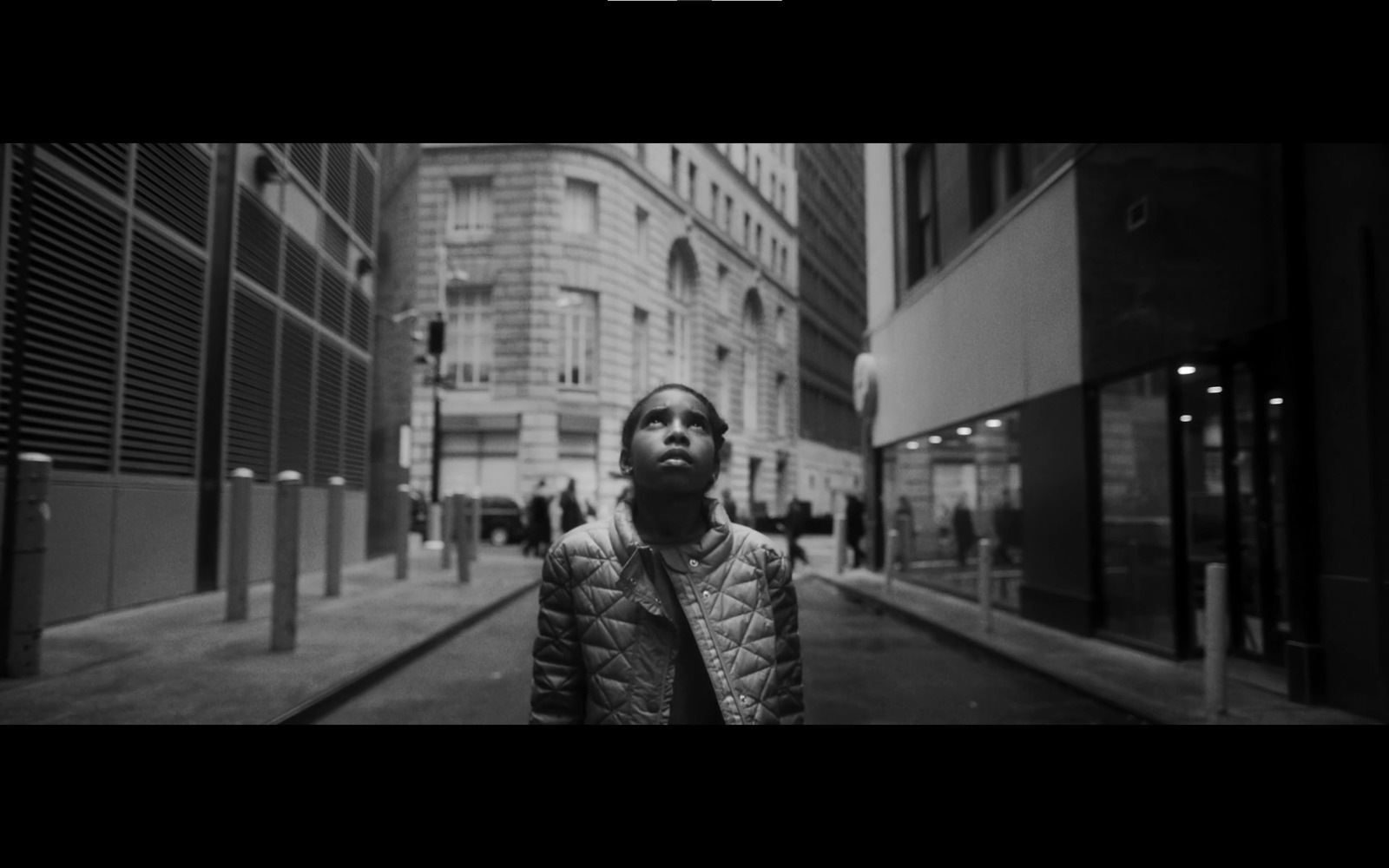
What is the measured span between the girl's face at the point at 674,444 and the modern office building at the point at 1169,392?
19.2 ft

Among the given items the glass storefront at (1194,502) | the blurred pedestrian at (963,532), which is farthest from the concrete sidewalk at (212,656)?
the blurred pedestrian at (963,532)

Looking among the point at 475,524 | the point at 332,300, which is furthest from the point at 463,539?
the point at 332,300

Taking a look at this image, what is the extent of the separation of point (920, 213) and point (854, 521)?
20.7 ft

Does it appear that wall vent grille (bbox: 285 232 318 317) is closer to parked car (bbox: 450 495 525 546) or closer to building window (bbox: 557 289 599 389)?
parked car (bbox: 450 495 525 546)

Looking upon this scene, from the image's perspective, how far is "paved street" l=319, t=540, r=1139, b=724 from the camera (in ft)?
21.0

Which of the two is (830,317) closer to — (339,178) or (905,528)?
(905,528)

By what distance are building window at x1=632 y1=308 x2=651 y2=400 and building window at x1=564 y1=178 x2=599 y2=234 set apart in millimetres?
1000

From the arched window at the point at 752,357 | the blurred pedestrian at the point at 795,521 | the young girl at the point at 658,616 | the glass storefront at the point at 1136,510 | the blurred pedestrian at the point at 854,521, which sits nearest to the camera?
the young girl at the point at 658,616

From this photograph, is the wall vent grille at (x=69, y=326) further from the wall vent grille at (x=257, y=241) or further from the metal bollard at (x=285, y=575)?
the wall vent grille at (x=257, y=241)

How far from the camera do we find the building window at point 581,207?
6664mm

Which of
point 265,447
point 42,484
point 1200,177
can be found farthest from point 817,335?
point 42,484
